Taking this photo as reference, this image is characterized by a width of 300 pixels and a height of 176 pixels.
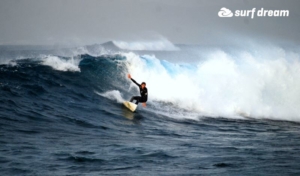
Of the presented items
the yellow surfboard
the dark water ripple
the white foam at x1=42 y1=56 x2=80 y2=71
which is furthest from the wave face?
the dark water ripple

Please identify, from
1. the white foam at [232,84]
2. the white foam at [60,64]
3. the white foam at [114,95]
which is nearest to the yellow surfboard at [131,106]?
the white foam at [114,95]

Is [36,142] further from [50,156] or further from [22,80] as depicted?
[22,80]

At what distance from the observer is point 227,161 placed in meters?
10.1

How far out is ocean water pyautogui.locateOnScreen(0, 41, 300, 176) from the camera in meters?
9.71

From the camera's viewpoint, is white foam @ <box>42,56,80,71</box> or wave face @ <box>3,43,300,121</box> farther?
white foam @ <box>42,56,80,71</box>

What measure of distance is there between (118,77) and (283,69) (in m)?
10.2

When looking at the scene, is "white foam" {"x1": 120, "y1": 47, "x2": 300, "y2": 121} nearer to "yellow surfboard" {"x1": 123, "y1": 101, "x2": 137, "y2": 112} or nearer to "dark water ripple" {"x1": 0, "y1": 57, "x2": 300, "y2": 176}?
"dark water ripple" {"x1": 0, "y1": 57, "x2": 300, "y2": 176}

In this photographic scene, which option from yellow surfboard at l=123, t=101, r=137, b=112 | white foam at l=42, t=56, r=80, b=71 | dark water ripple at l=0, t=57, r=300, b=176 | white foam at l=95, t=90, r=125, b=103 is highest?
white foam at l=42, t=56, r=80, b=71

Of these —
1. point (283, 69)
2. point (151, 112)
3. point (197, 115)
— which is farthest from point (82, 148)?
point (283, 69)

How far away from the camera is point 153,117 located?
693 inches

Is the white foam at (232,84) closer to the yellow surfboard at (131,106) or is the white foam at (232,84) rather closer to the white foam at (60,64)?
the white foam at (60,64)

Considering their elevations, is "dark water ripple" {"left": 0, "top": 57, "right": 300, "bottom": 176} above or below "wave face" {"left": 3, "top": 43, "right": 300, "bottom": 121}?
below

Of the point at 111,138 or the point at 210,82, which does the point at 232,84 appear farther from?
the point at 111,138

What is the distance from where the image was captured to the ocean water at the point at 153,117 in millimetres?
9711
